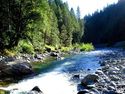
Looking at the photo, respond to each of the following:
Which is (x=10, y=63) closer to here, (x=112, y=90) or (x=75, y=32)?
(x=112, y=90)

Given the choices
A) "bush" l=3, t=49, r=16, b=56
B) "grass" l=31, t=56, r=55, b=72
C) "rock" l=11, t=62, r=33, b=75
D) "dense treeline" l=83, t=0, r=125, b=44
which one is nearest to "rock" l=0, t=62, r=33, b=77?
"rock" l=11, t=62, r=33, b=75

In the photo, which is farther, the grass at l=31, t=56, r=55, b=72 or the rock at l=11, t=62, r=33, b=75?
the grass at l=31, t=56, r=55, b=72

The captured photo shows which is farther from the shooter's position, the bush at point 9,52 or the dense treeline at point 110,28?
the dense treeline at point 110,28

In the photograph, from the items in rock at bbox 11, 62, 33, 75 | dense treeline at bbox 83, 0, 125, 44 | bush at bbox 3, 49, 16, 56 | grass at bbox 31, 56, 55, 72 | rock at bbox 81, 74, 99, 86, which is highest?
dense treeline at bbox 83, 0, 125, 44

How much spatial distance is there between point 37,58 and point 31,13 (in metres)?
7.63

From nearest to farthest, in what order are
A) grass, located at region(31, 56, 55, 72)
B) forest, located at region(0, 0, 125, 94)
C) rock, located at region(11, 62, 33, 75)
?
forest, located at region(0, 0, 125, 94)
rock, located at region(11, 62, 33, 75)
grass, located at region(31, 56, 55, 72)

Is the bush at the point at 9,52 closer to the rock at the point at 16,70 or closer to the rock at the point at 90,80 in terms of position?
the rock at the point at 16,70

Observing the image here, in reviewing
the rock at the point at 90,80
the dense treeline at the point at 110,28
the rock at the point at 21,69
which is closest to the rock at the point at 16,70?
the rock at the point at 21,69

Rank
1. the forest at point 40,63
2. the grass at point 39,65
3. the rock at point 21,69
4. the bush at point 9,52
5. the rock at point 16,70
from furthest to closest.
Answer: the bush at point 9,52 → the grass at point 39,65 → the rock at point 21,69 → the rock at point 16,70 → the forest at point 40,63

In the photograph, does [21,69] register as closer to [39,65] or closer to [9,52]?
[39,65]

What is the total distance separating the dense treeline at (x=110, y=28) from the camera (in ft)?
533

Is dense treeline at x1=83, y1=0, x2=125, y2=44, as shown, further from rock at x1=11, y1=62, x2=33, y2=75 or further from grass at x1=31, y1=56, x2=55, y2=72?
rock at x1=11, y1=62, x2=33, y2=75

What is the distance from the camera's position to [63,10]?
107062 mm

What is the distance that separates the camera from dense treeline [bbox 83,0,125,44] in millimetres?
162375
